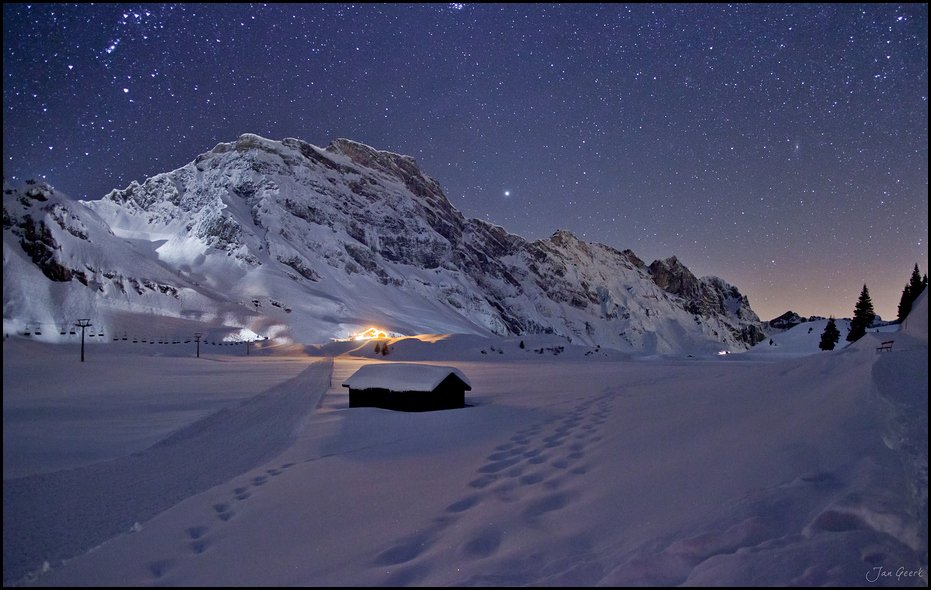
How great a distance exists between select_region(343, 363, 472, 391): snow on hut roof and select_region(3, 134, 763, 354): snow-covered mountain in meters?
46.5

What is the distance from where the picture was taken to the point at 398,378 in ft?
42.4

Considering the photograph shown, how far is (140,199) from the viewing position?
134 m

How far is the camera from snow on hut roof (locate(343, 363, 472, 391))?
41.6ft

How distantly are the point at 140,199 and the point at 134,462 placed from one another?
6298 inches

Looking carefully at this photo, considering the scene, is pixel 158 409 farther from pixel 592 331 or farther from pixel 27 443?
pixel 592 331

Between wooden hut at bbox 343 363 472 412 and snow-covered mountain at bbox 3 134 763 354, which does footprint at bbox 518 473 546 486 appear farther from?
A: snow-covered mountain at bbox 3 134 763 354

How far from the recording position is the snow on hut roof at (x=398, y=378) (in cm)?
1267

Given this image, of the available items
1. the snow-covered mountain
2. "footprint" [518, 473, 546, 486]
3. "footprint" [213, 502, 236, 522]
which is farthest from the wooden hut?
the snow-covered mountain

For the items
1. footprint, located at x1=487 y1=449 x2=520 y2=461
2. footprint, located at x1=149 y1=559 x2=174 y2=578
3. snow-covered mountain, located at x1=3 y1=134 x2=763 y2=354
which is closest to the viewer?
footprint, located at x1=149 y1=559 x2=174 y2=578

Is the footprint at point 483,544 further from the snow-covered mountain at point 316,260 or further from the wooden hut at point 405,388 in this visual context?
the snow-covered mountain at point 316,260
